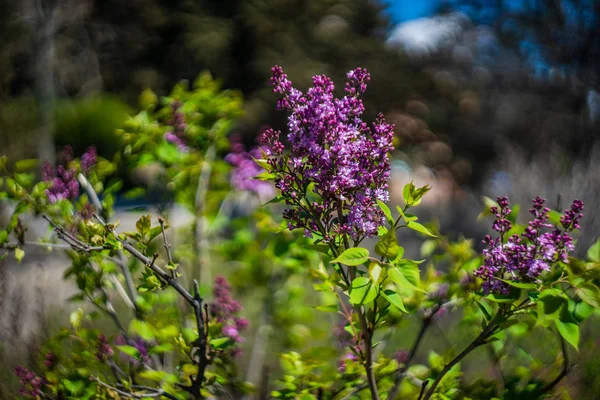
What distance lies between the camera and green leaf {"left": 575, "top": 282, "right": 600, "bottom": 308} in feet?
3.87

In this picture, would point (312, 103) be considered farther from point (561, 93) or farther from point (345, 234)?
point (561, 93)

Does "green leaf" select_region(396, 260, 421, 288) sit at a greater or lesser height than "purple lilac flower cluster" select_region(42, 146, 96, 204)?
greater

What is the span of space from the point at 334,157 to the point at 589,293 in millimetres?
629

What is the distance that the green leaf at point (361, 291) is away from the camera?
1147mm

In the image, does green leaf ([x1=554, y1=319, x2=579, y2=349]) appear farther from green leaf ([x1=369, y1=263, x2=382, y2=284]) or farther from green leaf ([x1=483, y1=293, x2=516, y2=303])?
green leaf ([x1=369, y1=263, x2=382, y2=284])

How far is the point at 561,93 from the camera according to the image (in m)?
14.1

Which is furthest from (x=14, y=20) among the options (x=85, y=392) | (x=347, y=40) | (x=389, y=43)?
(x=389, y=43)

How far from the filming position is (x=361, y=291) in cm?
117

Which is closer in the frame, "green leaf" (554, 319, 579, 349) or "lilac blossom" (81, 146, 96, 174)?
"green leaf" (554, 319, 579, 349)

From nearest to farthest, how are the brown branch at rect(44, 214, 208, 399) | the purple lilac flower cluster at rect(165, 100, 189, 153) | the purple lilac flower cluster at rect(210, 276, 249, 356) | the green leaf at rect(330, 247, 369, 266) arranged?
the green leaf at rect(330, 247, 369, 266)
the brown branch at rect(44, 214, 208, 399)
the purple lilac flower cluster at rect(210, 276, 249, 356)
the purple lilac flower cluster at rect(165, 100, 189, 153)

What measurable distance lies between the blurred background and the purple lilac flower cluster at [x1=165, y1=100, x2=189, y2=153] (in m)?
3.85

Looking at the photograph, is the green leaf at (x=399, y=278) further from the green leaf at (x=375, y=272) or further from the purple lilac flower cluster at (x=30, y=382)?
the purple lilac flower cluster at (x=30, y=382)

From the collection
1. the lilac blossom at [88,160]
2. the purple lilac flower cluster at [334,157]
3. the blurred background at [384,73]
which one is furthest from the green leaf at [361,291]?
the blurred background at [384,73]

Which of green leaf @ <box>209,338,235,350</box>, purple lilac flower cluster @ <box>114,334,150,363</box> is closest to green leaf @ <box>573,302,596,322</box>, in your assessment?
green leaf @ <box>209,338,235,350</box>
